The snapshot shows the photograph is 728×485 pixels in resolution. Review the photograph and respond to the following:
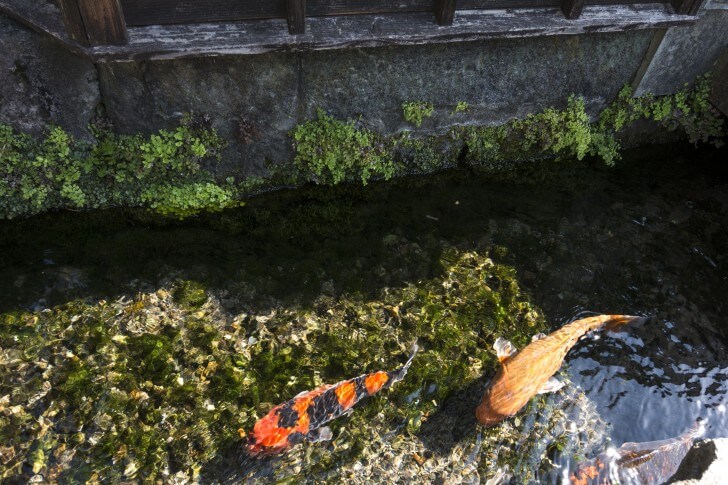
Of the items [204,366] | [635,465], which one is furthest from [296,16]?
[635,465]

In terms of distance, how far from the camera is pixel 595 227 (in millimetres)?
7816

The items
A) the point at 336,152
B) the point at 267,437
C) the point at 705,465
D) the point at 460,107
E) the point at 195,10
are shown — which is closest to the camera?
the point at 267,437

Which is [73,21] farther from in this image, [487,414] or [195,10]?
[487,414]

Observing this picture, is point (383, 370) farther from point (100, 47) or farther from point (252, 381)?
point (100, 47)

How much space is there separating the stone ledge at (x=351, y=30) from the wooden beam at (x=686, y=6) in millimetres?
88

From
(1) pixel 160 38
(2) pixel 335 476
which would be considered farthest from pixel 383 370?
(1) pixel 160 38

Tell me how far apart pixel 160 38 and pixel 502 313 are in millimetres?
5040

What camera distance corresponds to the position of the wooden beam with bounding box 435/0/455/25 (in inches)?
256

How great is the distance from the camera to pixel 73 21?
17.8 feet

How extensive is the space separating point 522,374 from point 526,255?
91.1 inches

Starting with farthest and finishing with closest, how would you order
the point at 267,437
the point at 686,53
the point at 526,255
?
the point at 686,53, the point at 526,255, the point at 267,437

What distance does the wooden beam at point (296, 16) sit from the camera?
19.5 feet

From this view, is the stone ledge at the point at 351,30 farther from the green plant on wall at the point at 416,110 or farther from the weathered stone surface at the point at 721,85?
the weathered stone surface at the point at 721,85

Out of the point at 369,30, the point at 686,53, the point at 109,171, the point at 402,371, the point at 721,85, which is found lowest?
the point at 402,371
